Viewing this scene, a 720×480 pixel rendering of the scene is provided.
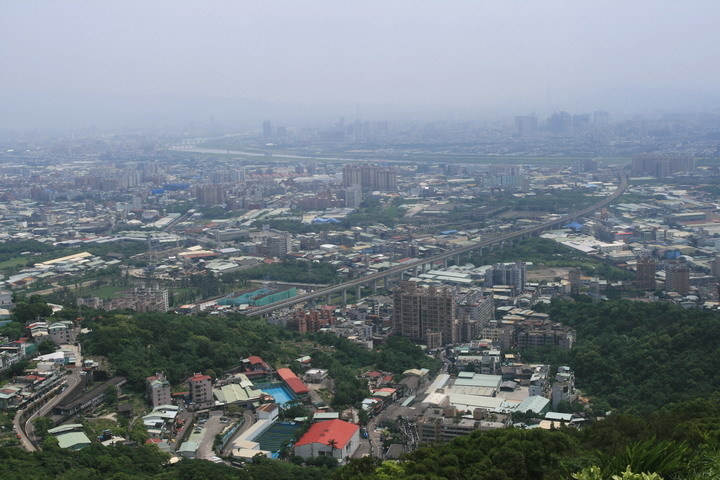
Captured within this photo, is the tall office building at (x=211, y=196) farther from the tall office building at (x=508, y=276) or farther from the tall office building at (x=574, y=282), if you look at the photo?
the tall office building at (x=574, y=282)

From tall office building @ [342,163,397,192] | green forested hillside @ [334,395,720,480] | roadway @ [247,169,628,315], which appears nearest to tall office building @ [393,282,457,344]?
roadway @ [247,169,628,315]

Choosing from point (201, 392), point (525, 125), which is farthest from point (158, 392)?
point (525, 125)

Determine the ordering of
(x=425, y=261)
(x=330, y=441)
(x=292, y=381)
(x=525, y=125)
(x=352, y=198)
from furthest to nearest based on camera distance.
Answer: (x=525, y=125) → (x=352, y=198) → (x=425, y=261) → (x=292, y=381) → (x=330, y=441)

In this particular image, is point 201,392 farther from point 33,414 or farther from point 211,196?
point 211,196

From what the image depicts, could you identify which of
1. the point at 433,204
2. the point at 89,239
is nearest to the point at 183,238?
the point at 89,239

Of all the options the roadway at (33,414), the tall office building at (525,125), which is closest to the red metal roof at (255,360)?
the roadway at (33,414)

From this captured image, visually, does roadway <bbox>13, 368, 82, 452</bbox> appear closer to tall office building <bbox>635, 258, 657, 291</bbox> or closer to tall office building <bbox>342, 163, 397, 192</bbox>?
tall office building <bbox>635, 258, 657, 291</bbox>

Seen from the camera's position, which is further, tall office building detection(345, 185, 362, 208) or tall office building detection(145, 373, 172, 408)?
tall office building detection(345, 185, 362, 208)
